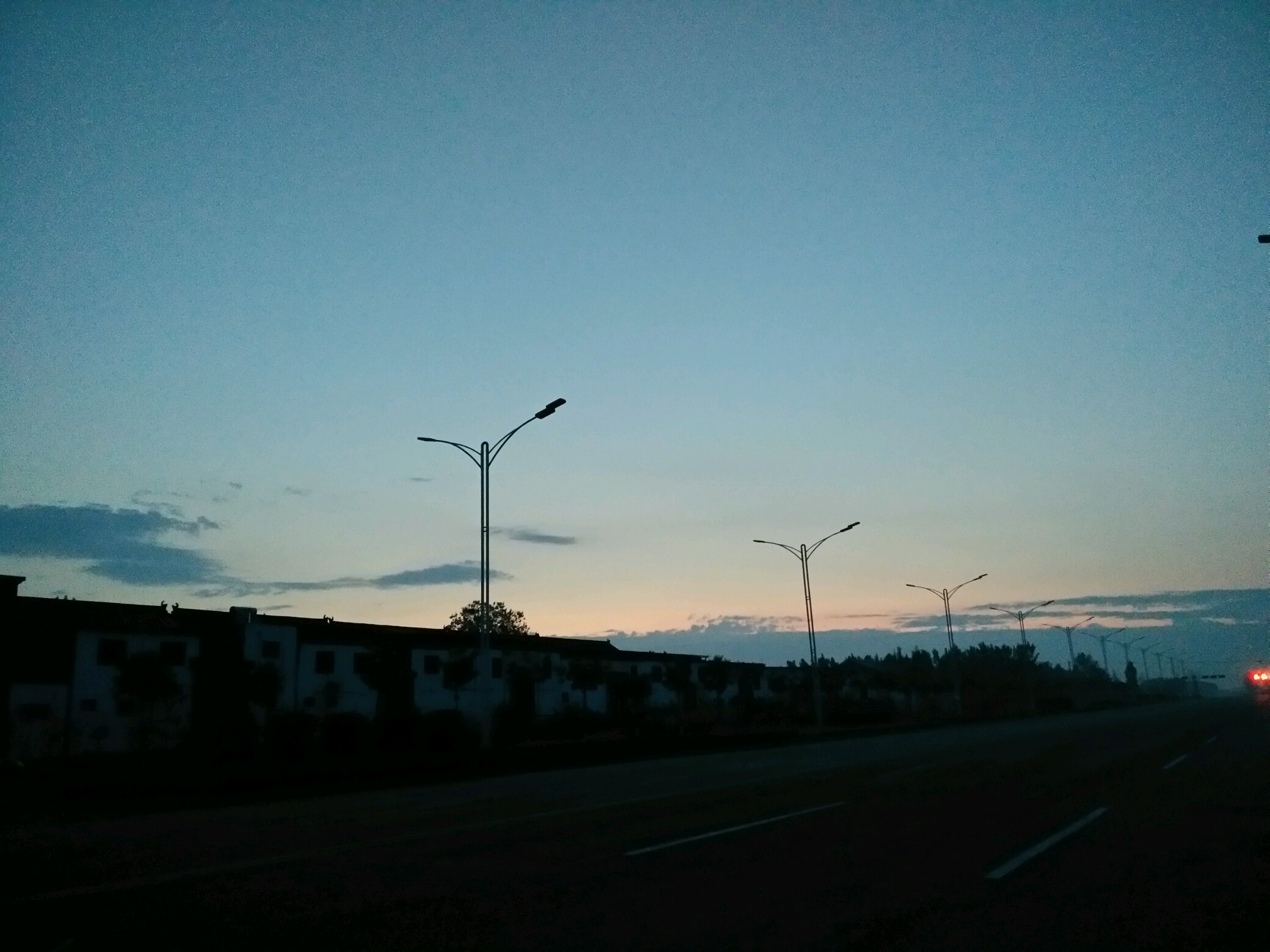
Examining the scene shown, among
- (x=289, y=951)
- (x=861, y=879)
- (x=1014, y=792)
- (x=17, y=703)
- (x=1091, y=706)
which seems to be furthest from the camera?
(x=1091, y=706)

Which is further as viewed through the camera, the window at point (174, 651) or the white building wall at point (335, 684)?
the white building wall at point (335, 684)

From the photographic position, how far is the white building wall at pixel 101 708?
49719 mm

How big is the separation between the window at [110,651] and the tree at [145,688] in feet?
2.13

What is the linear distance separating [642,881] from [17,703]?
153 feet

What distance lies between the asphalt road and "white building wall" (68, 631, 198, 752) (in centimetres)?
3378

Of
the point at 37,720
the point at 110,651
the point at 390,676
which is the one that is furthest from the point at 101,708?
the point at 390,676

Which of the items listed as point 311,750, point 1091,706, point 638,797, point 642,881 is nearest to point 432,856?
point 642,881

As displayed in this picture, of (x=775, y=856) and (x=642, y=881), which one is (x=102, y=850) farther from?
(x=775, y=856)

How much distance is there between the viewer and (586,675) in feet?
225

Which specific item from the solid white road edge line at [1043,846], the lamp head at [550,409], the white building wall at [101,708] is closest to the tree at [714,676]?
the white building wall at [101,708]

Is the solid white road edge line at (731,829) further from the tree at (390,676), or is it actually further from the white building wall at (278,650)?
the white building wall at (278,650)

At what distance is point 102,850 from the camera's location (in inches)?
561

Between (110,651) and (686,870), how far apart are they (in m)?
48.6

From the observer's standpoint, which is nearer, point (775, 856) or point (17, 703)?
point (775, 856)
